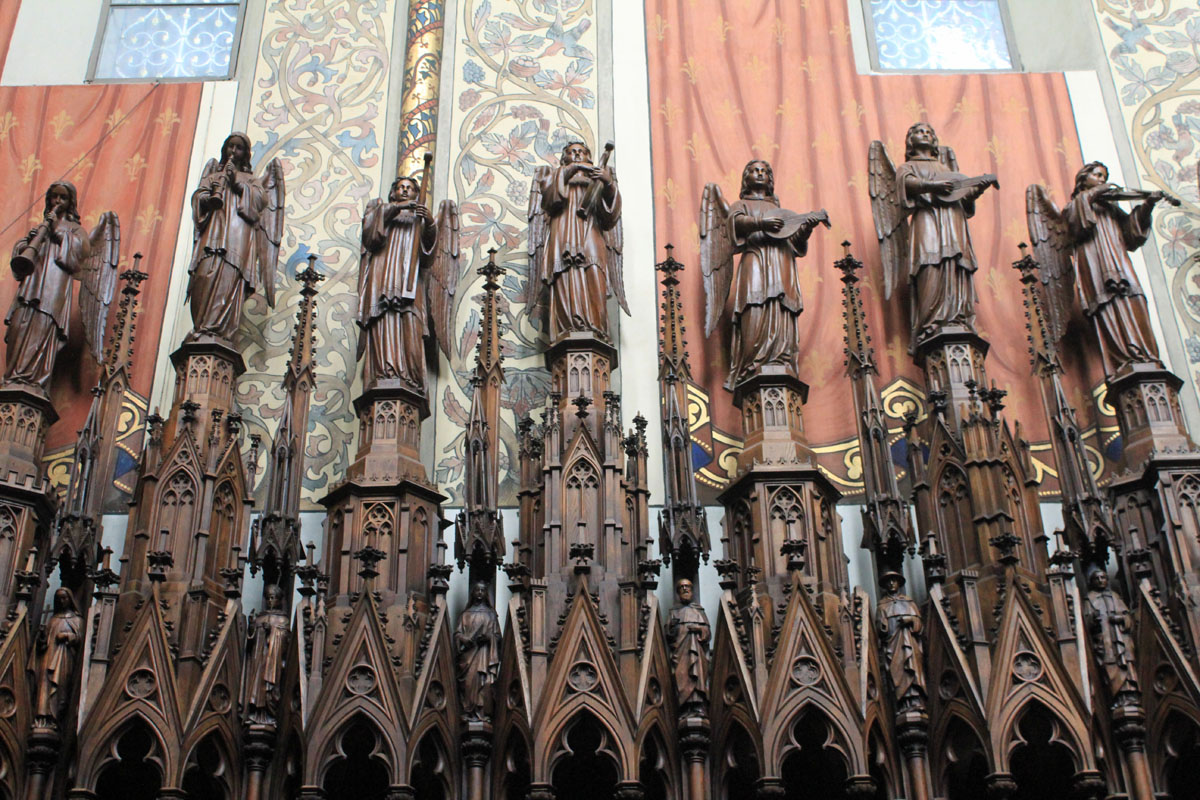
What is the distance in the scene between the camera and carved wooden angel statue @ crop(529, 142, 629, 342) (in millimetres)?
10586

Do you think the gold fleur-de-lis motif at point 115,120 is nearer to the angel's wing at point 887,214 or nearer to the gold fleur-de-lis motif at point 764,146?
the gold fleur-de-lis motif at point 764,146

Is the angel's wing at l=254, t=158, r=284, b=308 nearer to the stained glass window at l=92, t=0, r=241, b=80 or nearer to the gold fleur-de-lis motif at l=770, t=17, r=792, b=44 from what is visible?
the stained glass window at l=92, t=0, r=241, b=80

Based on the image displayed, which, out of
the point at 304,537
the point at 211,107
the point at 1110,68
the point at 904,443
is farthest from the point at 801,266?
the point at 211,107

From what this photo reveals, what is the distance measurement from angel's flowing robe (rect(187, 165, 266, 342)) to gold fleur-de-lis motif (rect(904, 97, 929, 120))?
5854 mm

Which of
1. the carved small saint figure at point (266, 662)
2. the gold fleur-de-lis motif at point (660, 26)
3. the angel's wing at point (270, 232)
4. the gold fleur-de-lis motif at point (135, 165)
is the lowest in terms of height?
the carved small saint figure at point (266, 662)

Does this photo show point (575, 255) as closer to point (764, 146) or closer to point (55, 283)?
point (764, 146)

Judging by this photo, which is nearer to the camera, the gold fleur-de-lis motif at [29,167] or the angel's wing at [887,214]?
the angel's wing at [887,214]

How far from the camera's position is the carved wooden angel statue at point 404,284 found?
1038cm

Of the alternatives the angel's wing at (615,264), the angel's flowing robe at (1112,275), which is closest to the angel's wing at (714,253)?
the angel's wing at (615,264)

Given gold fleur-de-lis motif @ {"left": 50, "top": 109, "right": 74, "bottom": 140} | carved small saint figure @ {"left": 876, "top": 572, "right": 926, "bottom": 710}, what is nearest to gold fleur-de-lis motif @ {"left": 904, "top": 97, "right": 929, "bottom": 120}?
carved small saint figure @ {"left": 876, "top": 572, "right": 926, "bottom": 710}

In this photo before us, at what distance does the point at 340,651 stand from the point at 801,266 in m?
5.30

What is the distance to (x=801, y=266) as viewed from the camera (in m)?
11.7

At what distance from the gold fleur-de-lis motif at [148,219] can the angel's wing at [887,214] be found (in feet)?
20.1

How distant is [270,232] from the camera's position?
1125 centimetres
